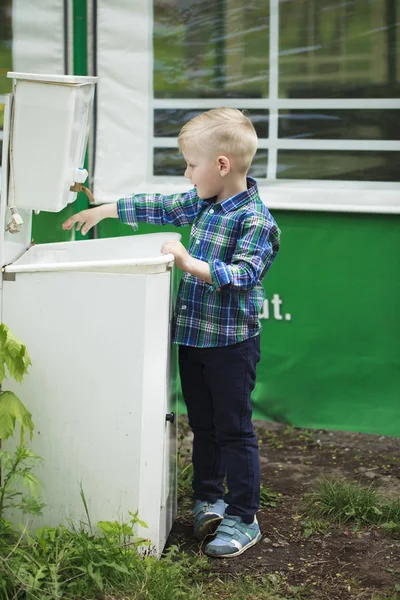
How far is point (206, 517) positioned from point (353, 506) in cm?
64

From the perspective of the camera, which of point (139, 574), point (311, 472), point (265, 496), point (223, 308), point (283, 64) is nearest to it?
point (139, 574)

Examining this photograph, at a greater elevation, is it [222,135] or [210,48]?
[210,48]

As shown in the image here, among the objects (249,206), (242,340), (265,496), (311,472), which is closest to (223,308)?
(242,340)

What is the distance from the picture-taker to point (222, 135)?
9.86ft

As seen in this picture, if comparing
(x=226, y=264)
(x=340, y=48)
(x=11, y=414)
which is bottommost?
(x=11, y=414)

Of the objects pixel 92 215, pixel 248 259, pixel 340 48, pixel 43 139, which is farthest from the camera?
pixel 340 48

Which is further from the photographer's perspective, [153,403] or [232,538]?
[232,538]

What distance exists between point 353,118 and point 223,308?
5.53 feet

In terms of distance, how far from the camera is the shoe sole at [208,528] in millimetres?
3293

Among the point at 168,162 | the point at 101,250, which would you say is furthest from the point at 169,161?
the point at 101,250

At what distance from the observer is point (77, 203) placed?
462 cm

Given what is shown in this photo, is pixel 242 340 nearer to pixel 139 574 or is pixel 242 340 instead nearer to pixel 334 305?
pixel 139 574

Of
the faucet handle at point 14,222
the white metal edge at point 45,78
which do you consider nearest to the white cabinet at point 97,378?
the faucet handle at point 14,222

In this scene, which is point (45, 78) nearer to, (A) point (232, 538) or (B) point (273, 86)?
(A) point (232, 538)
